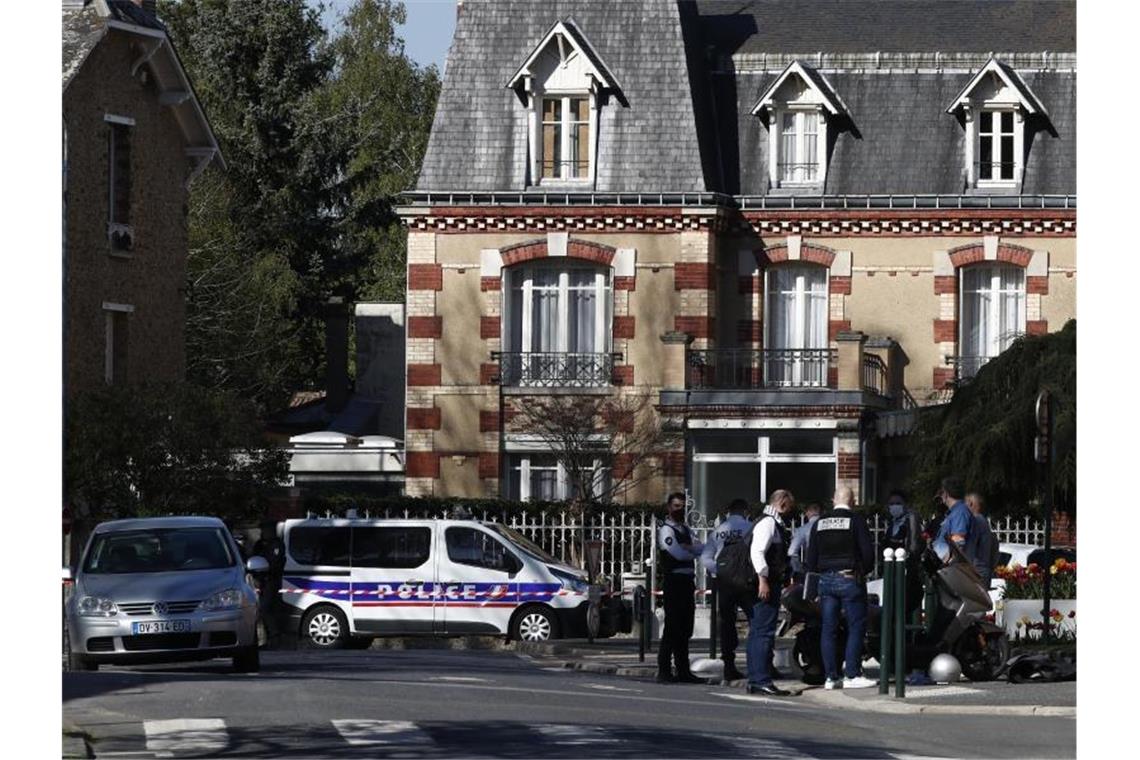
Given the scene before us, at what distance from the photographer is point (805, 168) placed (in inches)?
1667

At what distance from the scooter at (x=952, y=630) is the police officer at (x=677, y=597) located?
99 cm

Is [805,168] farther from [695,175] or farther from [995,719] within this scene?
[995,719]

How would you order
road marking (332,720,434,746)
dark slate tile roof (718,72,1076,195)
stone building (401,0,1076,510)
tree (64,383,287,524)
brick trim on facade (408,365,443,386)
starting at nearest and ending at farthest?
road marking (332,720,434,746)
tree (64,383,287,524)
stone building (401,0,1076,510)
dark slate tile roof (718,72,1076,195)
brick trim on facade (408,365,443,386)

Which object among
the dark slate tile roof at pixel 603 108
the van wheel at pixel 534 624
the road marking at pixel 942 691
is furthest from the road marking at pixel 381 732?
the dark slate tile roof at pixel 603 108

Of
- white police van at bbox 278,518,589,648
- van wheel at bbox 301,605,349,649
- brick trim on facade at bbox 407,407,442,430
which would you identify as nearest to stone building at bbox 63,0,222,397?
brick trim on facade at bbox 407,407,442,430

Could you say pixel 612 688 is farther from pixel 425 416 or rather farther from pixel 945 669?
pixel 425 416

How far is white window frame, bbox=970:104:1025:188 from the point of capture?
137 feet

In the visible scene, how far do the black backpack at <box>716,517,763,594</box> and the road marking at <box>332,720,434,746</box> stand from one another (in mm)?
5399

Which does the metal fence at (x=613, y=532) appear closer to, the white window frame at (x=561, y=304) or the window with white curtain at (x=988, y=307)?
the white window frame at (x=561, y=304)

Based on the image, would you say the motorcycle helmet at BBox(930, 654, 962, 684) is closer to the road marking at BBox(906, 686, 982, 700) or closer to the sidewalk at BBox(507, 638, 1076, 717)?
the sidewalk at BBox(507, 638, 1076, 717)


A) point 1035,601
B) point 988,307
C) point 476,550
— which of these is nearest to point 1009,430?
point 476,550

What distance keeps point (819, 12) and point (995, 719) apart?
27.9 meters

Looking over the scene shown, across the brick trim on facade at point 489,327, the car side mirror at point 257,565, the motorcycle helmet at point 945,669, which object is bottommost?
the motorcycle helmet at point 945,669

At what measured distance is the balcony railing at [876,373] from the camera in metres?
41.2
